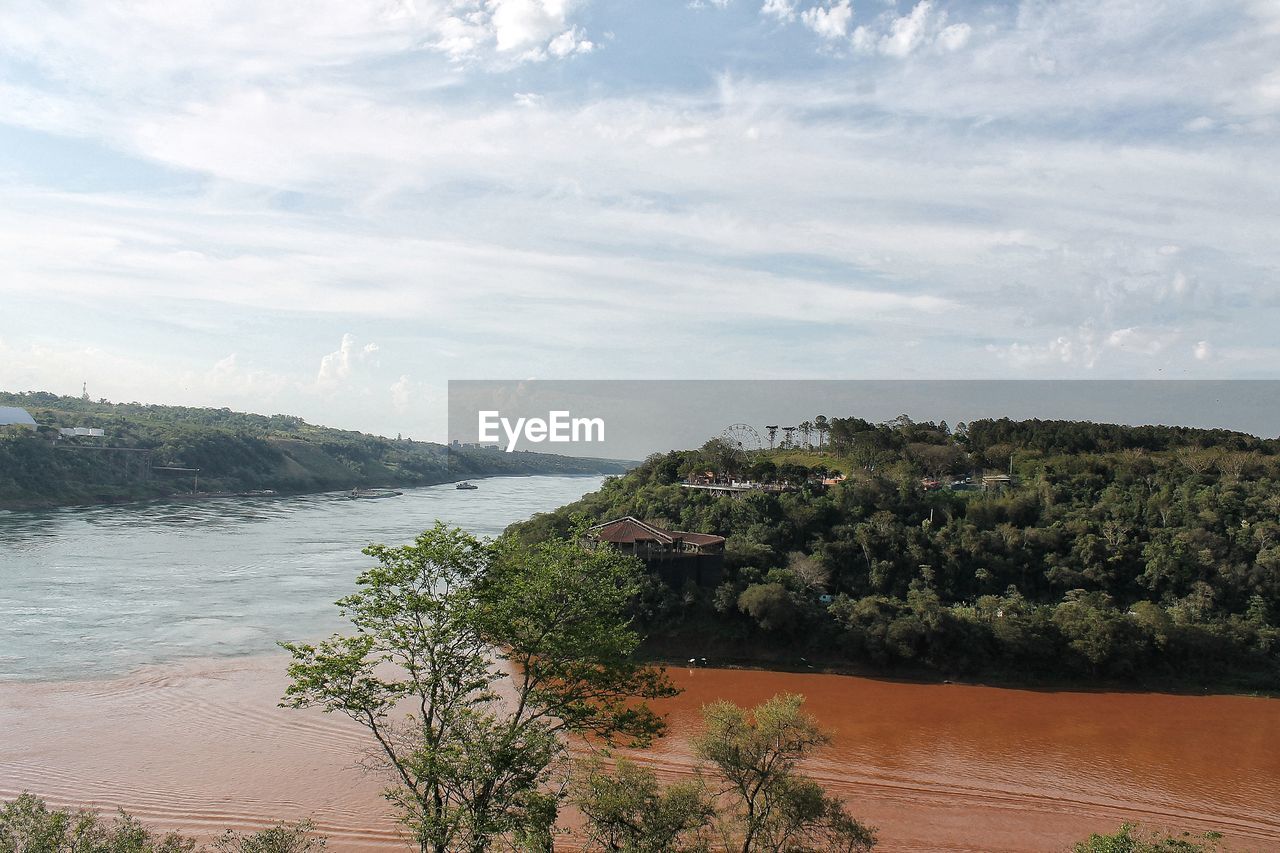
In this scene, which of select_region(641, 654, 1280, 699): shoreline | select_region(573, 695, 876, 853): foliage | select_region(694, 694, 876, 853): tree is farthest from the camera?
select_region(641, 654, 1280, 699): shoreline

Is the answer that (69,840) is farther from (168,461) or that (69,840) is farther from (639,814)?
(168,461)

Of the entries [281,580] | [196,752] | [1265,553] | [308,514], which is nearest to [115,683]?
[196,752]

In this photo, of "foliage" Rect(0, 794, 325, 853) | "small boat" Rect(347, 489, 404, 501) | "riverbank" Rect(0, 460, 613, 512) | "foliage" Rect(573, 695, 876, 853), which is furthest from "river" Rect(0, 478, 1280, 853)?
"small boat" Rect(347, 489, 404, 501)

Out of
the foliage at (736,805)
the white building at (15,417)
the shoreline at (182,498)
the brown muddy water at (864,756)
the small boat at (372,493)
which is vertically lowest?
the brown muddy water at (864,756)

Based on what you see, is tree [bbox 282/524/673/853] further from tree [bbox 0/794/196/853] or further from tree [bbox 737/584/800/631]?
tree [bbox 737/584/800/631]

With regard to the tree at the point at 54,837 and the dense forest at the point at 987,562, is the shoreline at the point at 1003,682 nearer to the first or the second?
the dense forest at the point at 987,562

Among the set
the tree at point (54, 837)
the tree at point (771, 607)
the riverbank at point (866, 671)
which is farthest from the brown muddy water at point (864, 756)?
the tree at point (54, 837)
